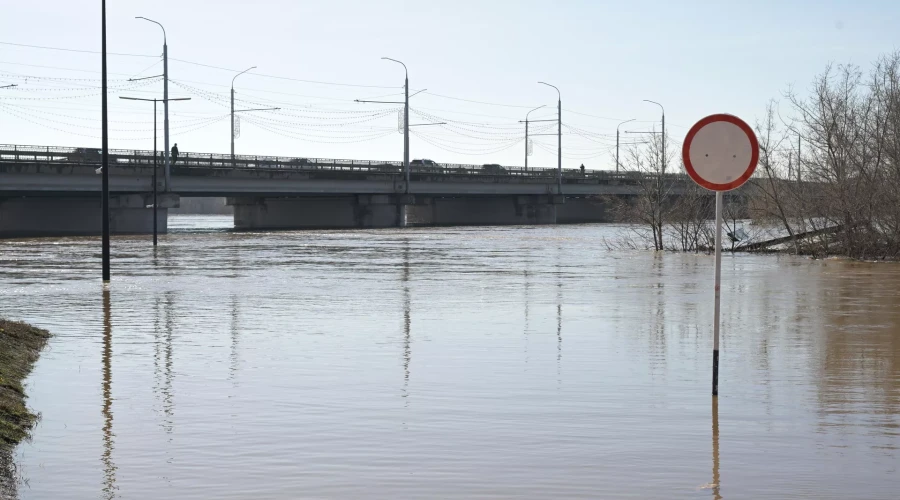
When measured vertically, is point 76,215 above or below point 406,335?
above

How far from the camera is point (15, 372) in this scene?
1167 cm

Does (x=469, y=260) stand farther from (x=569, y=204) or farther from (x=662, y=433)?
(x=569, y=204)

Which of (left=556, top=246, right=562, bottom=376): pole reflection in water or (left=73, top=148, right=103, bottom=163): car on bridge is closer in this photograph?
(left=556, top=246, right=562, bottom=376): pole reflection in water

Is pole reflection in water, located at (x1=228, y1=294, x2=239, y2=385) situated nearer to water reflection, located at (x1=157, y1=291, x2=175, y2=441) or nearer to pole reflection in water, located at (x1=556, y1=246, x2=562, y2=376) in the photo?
water reflection, located at (x1=157, y1=291, x2=175, y2=441)

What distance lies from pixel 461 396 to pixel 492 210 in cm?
10636

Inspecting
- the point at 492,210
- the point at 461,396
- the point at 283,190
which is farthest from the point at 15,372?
the point at 492,210

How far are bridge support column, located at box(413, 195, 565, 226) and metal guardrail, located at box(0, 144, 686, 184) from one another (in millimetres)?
2669

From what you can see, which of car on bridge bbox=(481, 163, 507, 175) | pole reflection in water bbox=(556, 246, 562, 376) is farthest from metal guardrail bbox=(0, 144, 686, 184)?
pole reflection in water bbox=(556, 246, 562, 376)

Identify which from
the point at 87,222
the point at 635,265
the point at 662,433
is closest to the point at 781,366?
the point at 662,433

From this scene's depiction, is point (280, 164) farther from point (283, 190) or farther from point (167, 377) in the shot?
point (167, 377)

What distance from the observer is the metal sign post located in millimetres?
10078

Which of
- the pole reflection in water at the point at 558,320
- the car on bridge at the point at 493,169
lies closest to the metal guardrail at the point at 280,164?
the car on bridge at the point at 493,169

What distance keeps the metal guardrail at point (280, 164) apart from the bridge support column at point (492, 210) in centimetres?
267

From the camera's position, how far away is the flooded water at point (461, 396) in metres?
7.57
